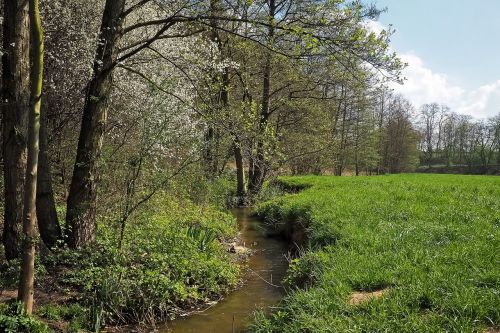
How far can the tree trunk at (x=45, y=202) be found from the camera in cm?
685

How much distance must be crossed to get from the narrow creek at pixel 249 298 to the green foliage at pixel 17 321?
5.59 ft

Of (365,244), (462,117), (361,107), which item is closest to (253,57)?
(365,244)

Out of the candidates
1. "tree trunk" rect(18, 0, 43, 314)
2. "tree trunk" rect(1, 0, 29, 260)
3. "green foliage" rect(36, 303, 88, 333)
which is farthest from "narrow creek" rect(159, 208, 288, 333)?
"tree trunk" rect(1, 0, 29, 260)

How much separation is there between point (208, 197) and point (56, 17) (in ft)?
20.7

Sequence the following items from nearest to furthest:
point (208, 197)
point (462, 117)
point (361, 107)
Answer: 1. point (208, 197)
2. point (361, 107)
3. point (462, 117)

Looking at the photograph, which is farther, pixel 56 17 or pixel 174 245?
pixel 56 17

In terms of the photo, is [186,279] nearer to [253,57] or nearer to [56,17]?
[56,17]

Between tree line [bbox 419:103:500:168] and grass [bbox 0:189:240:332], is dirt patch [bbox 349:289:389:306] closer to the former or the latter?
grass [bbox 0:189:240:332]

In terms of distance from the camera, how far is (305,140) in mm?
23812

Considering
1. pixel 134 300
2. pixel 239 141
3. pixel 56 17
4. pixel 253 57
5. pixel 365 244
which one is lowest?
pixel 134 300

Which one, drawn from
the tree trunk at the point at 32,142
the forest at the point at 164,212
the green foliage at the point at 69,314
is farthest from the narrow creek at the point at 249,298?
the tree trunk at the point at 32,142

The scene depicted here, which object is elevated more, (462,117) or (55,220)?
(462,117)

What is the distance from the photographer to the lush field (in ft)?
13.7

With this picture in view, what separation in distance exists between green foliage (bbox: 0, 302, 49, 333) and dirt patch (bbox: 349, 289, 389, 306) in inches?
145
